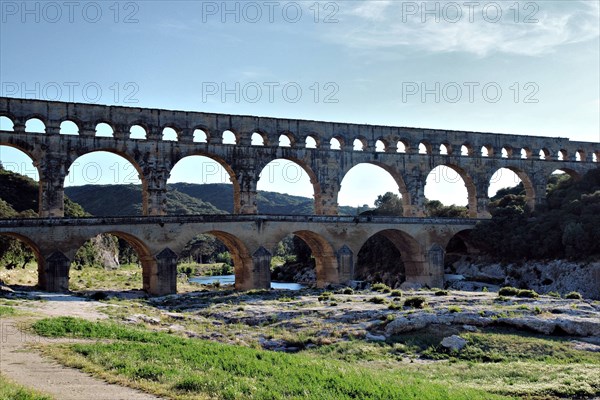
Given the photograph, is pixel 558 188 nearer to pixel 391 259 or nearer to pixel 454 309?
pixel 391 259

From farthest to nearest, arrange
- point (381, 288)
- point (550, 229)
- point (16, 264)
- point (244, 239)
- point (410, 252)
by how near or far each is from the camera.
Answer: point (410, 252) < point (550, 229) < point (16, 264) < point (244, 239) < point (381, 288)

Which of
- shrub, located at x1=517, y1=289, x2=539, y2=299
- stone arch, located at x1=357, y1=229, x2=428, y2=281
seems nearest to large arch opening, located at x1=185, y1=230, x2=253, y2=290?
stone arch, located at x1=357, y1=229, x2=428, y2=281

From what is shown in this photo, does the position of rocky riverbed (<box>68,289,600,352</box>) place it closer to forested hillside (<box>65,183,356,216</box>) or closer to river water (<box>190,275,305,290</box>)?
river water (<box>190,275,305,290</box>)

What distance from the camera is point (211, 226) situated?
39.4 metres

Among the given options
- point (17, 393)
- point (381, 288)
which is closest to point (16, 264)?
point (381, 288)

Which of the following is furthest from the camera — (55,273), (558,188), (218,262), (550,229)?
(218,262)

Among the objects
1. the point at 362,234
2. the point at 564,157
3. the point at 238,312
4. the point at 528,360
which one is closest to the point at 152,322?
the point at 238,312

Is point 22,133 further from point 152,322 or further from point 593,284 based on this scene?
point 593,284

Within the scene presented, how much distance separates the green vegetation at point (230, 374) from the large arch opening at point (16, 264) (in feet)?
89.2

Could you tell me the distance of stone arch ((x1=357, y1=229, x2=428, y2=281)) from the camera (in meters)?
46.8

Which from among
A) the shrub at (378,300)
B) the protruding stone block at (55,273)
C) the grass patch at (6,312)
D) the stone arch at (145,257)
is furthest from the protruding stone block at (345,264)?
the grass patch at (6,312)

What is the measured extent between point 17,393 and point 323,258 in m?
34.7

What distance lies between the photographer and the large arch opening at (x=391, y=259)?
47.3 m

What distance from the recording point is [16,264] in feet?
148
